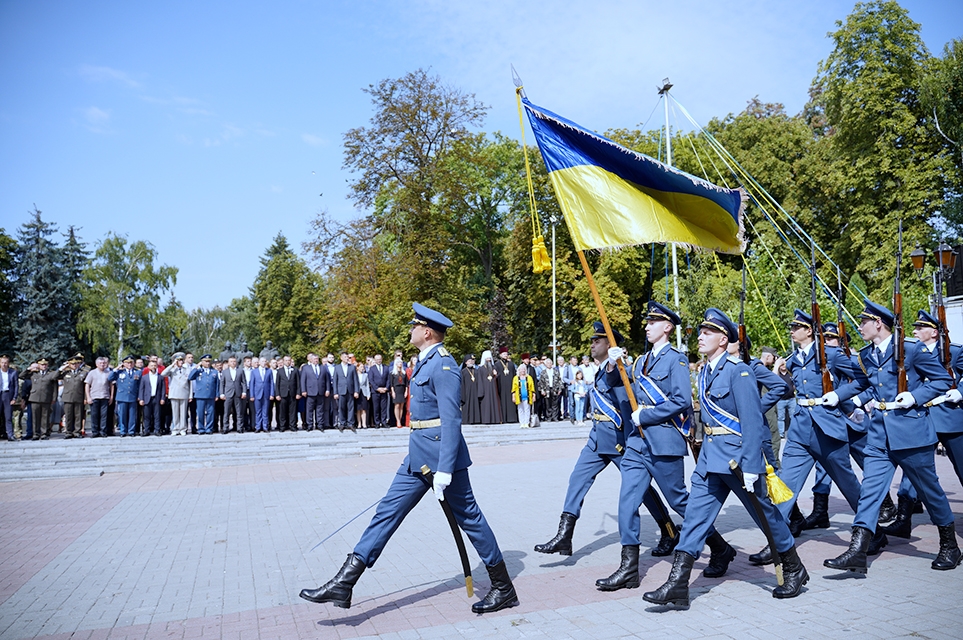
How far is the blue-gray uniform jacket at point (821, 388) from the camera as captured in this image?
6891mm

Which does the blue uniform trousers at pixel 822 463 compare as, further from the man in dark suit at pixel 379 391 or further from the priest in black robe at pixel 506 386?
the priest in black robe at pixel 506 386

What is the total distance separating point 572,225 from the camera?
655 cm

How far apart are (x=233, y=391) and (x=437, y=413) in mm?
14446

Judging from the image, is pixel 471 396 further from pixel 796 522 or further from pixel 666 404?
pixel 666 404

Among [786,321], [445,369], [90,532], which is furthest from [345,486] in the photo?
[786,321]

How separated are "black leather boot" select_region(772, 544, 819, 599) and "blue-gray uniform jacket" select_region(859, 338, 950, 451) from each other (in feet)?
5.37

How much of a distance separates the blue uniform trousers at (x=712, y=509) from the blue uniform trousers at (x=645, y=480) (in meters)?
0.40

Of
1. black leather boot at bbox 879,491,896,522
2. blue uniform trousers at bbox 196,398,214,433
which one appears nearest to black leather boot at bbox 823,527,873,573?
black leather boot at bbox 879,491,896,522

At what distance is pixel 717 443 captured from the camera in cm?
535

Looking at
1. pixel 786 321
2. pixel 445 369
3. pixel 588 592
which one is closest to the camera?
pixel 445 369

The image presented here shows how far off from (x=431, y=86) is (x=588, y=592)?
29.4 metres

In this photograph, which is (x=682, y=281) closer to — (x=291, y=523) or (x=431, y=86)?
(x=431, y=86)

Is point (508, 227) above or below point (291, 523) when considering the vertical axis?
above

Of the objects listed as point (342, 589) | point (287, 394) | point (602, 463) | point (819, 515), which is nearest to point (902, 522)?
point (819, 515)
